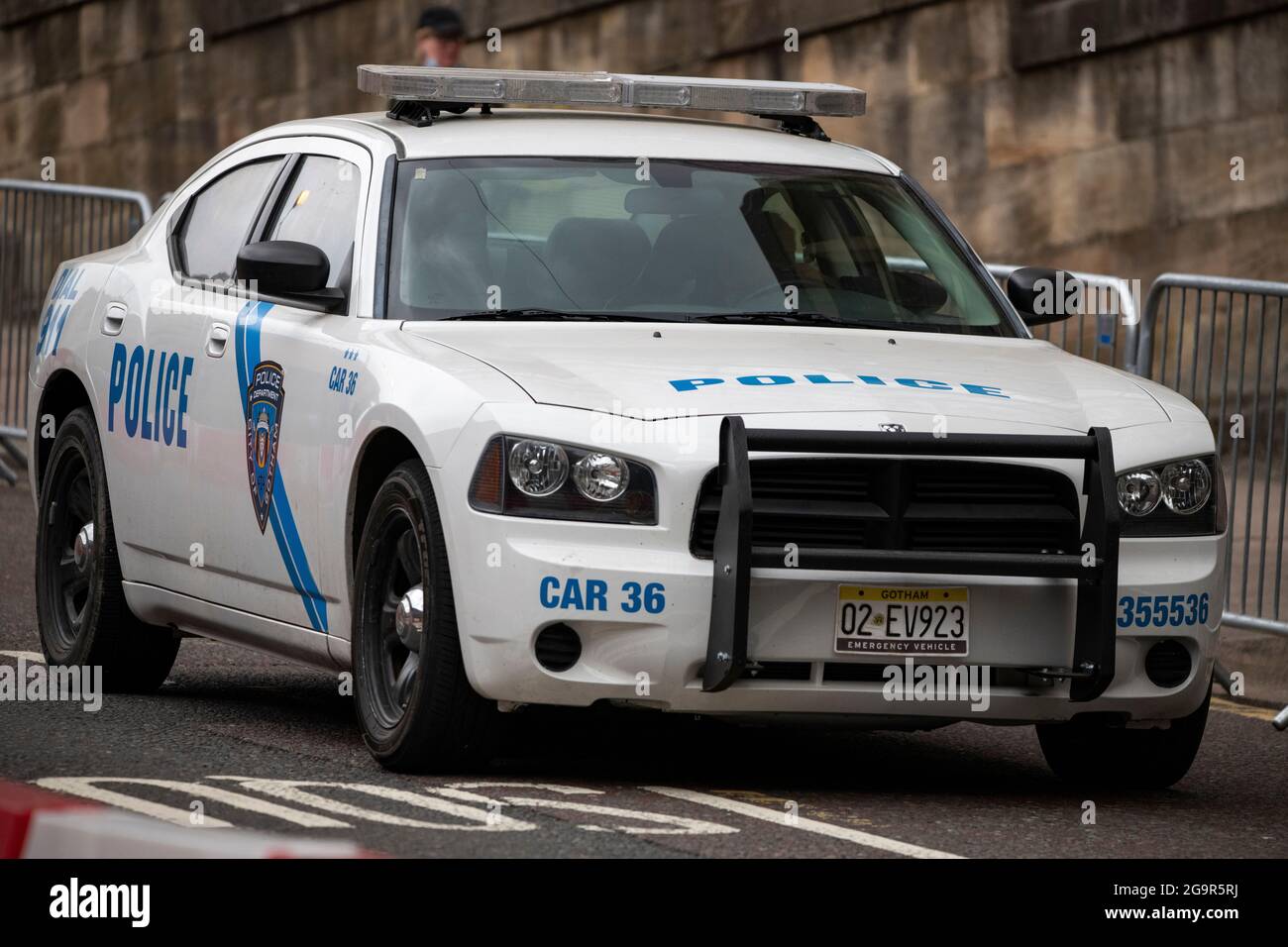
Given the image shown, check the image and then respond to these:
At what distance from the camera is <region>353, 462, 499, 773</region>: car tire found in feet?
23.3

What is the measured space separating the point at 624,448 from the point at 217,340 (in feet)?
7.04

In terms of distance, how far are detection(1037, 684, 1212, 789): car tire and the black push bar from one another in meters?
0.69

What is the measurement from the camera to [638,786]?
7.35m

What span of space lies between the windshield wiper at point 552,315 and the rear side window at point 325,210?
19.2 inches

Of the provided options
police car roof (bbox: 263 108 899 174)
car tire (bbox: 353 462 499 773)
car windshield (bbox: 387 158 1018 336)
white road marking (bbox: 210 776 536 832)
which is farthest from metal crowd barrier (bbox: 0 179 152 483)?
white road marking (bbox: 210 776 536 832)

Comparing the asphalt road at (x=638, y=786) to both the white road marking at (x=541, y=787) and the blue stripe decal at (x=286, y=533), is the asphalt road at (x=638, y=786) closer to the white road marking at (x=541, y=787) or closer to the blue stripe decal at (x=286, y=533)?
the white road marking at (x=541, y=787)

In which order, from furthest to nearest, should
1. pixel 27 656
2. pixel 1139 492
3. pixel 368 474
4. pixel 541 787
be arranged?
pixel 27 656 < pixel 368 474 < pixel 1139 492 < pixel 541 787

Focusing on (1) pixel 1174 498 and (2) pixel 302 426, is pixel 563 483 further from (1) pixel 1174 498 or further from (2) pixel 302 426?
(1) pixel 1174 498

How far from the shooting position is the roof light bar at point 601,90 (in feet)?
28.2

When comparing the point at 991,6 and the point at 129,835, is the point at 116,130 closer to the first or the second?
the point at 991,6

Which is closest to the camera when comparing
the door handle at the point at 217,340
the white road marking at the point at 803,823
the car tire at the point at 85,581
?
the white road marking at the point at 803,823

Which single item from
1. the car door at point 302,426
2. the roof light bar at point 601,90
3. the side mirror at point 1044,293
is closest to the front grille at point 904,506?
the car door at point 302,426

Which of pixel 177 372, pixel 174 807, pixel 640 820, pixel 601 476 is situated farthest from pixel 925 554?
pixel 177 372
